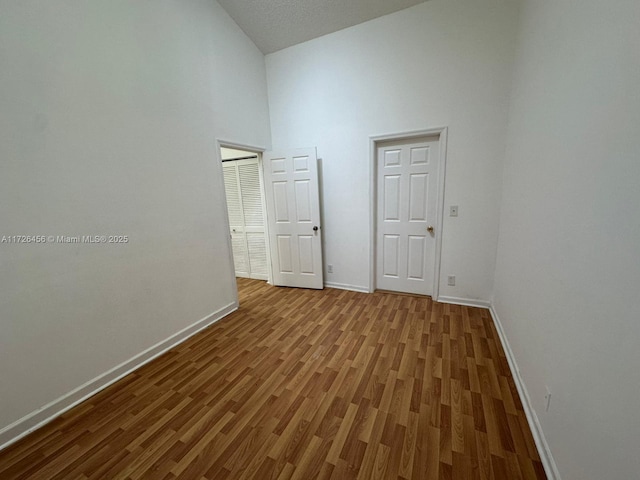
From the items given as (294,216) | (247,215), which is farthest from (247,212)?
(294,216)

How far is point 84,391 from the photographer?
66.9 inches

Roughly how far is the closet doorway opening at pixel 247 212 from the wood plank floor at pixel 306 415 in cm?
170

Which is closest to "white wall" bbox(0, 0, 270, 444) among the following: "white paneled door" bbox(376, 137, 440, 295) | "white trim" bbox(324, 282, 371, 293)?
"white trim" bbox(324, 282, 371, 293)

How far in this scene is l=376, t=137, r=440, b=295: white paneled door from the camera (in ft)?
9.12

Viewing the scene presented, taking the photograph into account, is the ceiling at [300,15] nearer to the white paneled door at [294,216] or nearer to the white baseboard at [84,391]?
the white paneled door at [294,216]

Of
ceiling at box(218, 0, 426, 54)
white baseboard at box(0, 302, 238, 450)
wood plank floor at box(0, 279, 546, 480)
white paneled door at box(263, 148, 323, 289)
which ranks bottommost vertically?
wood plank floor at box(0, 279, 546, 480)

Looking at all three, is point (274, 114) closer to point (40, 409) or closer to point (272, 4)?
point (272, 4)

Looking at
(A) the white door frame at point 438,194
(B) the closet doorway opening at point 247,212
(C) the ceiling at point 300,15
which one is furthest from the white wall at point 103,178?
(A) the white door frame at point 438,194

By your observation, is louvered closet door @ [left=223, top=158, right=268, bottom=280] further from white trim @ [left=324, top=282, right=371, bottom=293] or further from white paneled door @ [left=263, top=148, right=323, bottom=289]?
white trim @ [left=324, top=282, right=371, bottom=293]

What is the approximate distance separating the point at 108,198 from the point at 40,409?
1.41 metres

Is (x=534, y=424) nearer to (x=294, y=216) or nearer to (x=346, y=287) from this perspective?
(x=346, y=287)

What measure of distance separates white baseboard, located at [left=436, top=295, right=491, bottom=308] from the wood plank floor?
378 millimetres

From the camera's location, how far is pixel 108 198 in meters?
1.78

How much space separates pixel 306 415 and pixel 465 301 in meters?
2.22
